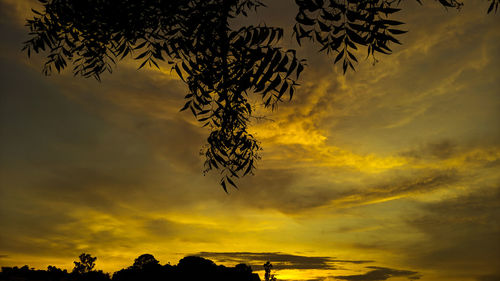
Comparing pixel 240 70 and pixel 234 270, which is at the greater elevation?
pixel 240 70

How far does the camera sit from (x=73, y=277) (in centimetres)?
956

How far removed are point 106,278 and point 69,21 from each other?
6.08 meters

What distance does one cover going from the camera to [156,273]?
11.6 metres

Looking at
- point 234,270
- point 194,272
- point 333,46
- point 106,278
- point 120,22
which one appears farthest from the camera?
point 234,270

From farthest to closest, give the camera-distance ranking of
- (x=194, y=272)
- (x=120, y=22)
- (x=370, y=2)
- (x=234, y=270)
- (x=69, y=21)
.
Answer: (x=234, y=270) < (x=194, y=272) < (x=69, y=21) < (x=120, y=22) < (x=370, y=2)

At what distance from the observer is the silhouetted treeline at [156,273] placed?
29.4 feet

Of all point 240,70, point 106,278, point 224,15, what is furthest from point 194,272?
point 224,15

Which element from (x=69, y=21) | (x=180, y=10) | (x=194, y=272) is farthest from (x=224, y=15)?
(x=194, y=272)

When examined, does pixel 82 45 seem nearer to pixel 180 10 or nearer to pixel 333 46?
pixel 180 10

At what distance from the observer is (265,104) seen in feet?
30.0

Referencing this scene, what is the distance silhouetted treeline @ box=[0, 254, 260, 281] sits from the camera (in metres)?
8.95

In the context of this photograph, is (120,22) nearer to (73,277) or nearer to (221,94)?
(221,94)

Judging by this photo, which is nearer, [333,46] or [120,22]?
[333,46]

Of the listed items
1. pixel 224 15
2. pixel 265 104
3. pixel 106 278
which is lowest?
pixel 106 278
